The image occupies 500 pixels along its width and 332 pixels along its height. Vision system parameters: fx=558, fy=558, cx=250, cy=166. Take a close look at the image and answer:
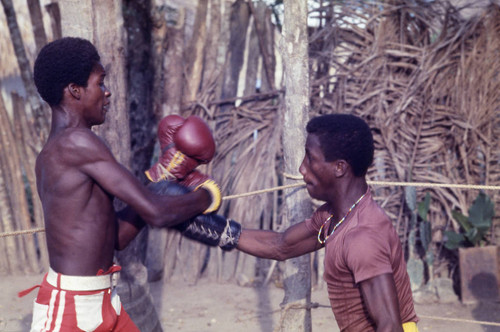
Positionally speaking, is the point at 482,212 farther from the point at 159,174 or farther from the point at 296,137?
the point at 159,174

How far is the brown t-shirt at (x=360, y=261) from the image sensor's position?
6.49ft

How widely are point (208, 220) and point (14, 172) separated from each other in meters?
4.18

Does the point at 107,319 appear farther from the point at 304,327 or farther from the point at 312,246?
the point at 304,327

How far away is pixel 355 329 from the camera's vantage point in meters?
2.18

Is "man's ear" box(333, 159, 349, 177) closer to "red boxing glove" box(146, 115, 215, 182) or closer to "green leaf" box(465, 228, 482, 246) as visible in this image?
"red boxing glove" box(146, 115, 215, 182)

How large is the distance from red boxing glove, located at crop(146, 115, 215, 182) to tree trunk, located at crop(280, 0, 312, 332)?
30.9 inches

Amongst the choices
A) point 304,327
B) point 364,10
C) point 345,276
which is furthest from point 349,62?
point 345,276

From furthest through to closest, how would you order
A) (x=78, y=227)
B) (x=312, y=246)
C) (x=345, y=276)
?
(x=312, y=246) < (x=78, y=227) < (x=345, y=276)

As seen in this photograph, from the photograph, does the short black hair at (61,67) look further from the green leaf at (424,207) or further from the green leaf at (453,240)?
the green leaf at (453,240)

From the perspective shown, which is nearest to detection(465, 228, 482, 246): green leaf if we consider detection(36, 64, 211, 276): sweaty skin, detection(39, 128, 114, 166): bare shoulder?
detection(36, 64, 211, 276): sweaty skin

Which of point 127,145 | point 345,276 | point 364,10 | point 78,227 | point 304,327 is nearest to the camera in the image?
point 345,276

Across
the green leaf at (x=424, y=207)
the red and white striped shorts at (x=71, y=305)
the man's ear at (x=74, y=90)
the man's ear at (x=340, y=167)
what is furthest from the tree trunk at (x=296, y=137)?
the green leaf at (x=424, y=207)

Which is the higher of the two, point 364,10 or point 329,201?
point 364,10

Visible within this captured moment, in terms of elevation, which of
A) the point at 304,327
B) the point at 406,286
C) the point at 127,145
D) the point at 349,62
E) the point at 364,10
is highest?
the point at 364,10
